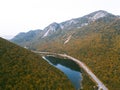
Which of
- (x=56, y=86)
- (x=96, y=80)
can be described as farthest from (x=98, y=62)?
(x=56, y=86)

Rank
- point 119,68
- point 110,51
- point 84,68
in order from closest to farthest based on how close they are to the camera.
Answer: point 119,68 → point 84,68 → point 110,51

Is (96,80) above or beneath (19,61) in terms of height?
beneath

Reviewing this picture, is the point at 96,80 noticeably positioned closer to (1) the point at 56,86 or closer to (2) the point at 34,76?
(1) the point at 56,86

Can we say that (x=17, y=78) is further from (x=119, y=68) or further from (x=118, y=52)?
(x=118, y=52)

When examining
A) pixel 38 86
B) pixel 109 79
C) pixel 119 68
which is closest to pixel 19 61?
pixel 38 86

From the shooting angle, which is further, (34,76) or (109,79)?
(109,79)

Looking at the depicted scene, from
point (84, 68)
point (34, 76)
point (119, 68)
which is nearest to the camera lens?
point (34, 76)
